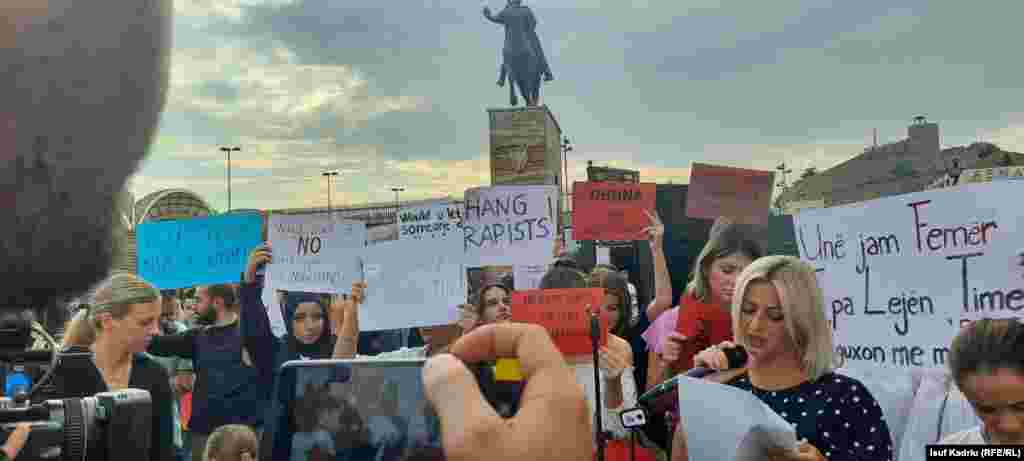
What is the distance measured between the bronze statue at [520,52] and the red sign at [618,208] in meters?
14.5

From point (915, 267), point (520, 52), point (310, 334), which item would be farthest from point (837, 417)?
point (520, 52)

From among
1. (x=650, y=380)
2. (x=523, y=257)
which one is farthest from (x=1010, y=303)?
(x=523, y=257)

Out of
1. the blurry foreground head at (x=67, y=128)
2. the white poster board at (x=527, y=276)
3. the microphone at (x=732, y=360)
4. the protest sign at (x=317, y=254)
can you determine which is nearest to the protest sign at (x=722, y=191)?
the white poster board at (x=527, y=276)

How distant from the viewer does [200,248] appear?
5688 millimetres

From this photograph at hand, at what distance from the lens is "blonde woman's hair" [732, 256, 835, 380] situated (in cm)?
240

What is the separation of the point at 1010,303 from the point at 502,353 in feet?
7.70

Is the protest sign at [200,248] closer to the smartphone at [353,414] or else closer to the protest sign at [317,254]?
the protest sign at [317,254]

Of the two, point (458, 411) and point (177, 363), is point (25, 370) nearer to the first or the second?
point (458, 411)

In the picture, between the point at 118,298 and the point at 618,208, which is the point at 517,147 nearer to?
the point at 618,208

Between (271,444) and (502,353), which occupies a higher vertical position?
(502,353)

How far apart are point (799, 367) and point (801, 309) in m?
0.16

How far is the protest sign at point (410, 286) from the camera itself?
5184mm

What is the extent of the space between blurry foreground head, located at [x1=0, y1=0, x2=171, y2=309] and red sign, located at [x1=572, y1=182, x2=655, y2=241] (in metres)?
4.52

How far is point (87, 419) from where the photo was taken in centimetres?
157
